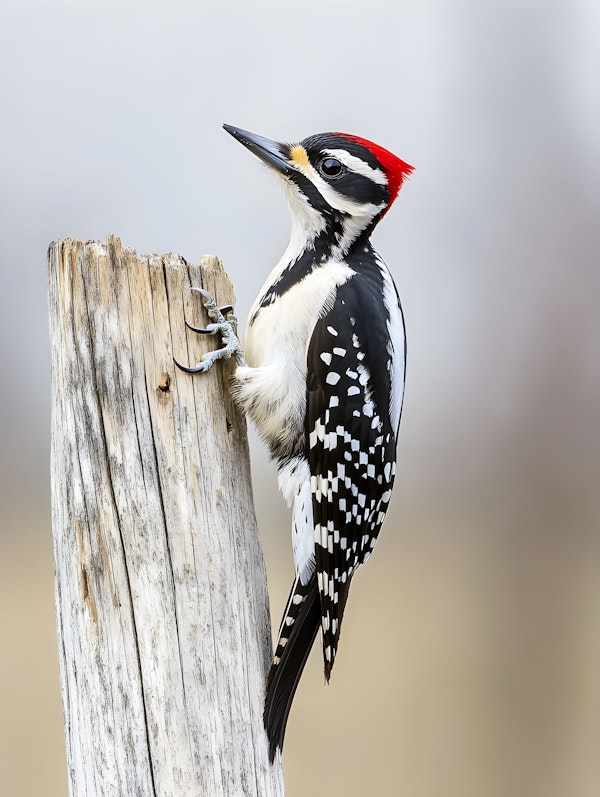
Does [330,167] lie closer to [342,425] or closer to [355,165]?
[355,165]

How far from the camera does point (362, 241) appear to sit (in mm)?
2361

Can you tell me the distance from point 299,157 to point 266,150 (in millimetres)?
95

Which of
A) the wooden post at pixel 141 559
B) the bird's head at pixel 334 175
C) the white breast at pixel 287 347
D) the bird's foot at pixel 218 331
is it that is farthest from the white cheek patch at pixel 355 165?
the wooden post at pixel 141 559

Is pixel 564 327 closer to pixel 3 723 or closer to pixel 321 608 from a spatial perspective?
pixel 321 608

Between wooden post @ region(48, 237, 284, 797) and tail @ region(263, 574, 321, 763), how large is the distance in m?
0.03

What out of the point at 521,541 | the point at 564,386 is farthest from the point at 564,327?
the point at 521,541

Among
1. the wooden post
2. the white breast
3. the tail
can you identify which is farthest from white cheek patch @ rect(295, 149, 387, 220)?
the tail

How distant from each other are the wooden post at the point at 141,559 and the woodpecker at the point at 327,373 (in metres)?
0.19

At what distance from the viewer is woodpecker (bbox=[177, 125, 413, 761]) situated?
207 cm

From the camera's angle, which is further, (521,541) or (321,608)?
(521,541)

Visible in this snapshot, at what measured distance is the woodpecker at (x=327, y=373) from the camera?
2074mm

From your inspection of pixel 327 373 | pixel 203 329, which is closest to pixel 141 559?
pixel 203 329

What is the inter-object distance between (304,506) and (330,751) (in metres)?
2.37

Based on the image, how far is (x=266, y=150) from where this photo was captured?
2305 millimetres
